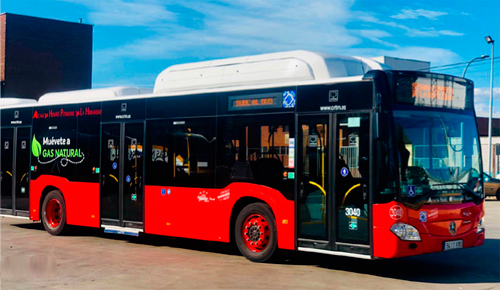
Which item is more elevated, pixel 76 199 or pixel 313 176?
pixel 313 176

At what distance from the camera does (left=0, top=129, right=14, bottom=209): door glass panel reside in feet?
54.1

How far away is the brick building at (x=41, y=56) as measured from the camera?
159ft

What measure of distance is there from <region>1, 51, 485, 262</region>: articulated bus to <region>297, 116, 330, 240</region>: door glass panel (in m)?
0.02

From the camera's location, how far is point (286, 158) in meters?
10.7

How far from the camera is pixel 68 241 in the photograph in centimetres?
1415

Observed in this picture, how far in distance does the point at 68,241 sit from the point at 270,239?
5330mm

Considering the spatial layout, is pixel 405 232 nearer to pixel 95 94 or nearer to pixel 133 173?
pixel 133 173

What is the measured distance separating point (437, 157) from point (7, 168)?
36.8 ft

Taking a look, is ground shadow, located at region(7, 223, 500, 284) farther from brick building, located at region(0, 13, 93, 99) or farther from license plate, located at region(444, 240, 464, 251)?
Answer: brick building, located at region(0, 13, 93, 99)

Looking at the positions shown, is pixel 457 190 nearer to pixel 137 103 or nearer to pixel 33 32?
pixel 137 103

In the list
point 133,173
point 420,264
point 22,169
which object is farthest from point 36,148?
point 420,264

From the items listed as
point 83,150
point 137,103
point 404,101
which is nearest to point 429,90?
point 404,101

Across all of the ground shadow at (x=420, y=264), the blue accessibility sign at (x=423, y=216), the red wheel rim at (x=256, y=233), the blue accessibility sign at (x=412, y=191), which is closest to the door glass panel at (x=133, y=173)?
the ground shadow at (x=420, y=264)

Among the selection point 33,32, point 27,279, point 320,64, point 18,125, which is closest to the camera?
point 27,279
